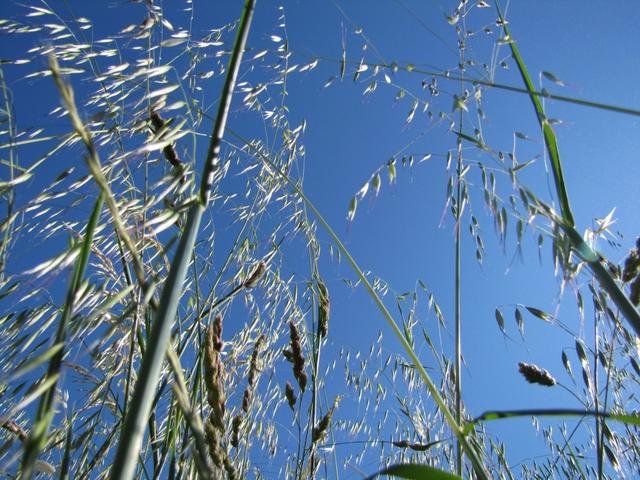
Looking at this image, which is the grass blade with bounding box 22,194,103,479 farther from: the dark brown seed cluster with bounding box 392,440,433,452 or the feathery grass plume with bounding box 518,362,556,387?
the feathery grass plume with bounding box 518,362,556,387

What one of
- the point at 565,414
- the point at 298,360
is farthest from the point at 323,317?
the point at 565,414

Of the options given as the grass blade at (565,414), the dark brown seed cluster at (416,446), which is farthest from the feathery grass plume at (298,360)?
the grass blade at (565,414)

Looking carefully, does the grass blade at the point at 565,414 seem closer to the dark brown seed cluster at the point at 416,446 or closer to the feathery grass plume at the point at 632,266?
the dark brown seed cluster at the point at 416,446

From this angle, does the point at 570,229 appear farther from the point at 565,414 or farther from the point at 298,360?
the point at 298,360

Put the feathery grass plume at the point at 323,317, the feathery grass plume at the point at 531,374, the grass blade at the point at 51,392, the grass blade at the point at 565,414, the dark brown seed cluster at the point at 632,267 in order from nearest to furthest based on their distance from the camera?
the grass blade at the point at 51,392
the grass blade at the point at 565,414
the dark brown seed cluster at the point at 632,267
the feathery grass plume at the point at 531,374
the feathery grass plume at the point at 323,317

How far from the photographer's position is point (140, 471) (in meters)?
1.06

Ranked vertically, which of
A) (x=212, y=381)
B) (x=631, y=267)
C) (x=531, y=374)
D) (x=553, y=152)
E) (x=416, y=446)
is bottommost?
(x=416, y=446)

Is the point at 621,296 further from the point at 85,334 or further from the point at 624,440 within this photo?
the point at 624,440

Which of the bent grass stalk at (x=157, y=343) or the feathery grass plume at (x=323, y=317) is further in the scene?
the feathery grass plume at (x=323, y=317)

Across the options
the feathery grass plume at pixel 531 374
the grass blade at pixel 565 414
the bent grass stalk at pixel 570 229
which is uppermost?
the bent grass stalk at pixel 570 229

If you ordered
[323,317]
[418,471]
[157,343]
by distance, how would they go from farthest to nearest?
[323,317] → [418,471] → [157,343]

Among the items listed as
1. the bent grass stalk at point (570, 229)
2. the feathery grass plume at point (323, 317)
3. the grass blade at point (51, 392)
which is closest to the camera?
the grass blade at point (51, 392)

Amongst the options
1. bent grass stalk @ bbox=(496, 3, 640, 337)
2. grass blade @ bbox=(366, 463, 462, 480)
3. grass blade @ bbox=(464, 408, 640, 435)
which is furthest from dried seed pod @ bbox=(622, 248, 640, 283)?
grass blade @ bbox=(366, 463, 462, 480)

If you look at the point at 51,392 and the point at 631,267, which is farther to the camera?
the point at 631,267
